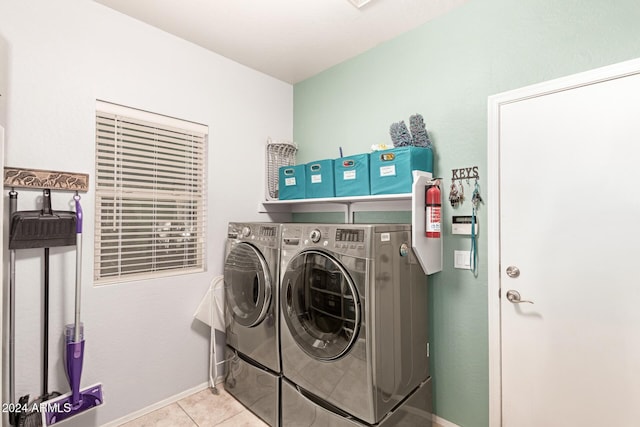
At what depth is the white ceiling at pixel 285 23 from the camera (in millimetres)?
1943

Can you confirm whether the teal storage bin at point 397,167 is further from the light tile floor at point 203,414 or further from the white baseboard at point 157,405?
the white baseboard at point 157,405

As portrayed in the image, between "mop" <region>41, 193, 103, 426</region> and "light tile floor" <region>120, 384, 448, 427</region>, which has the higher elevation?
"mop" <region>41, 193, 103, 426</region>

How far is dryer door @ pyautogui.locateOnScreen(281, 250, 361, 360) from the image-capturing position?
1.64 metres

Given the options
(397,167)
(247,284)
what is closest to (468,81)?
(397,167)

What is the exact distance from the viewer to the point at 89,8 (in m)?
1.91

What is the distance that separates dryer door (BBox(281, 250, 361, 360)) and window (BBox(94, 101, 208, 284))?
982 millimetres

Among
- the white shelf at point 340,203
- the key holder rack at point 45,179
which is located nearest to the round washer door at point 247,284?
the white shelf at point 340,203

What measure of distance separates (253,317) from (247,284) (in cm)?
24

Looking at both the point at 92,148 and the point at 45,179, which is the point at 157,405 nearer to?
the point at 45,179

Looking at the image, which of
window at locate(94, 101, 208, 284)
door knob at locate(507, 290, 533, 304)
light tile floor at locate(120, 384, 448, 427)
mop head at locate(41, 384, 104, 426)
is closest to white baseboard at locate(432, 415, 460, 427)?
light tile floor at locate(120, 384, 448, 427)

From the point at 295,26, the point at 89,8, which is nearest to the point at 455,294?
the point at 295,26

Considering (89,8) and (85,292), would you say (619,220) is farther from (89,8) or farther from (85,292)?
(89,8)

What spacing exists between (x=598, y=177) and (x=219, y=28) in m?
2.48

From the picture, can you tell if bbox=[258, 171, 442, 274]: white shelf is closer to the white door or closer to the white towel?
the white door
